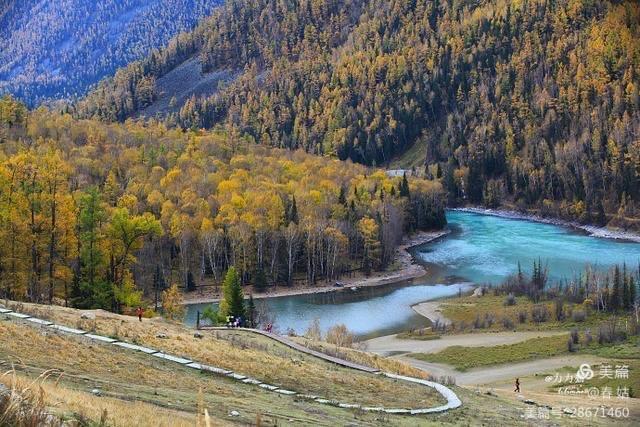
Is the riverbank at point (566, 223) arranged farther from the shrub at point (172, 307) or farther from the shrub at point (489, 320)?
the shrub at point (172, 307)

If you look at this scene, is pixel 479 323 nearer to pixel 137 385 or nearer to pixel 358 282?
pixel 358 282

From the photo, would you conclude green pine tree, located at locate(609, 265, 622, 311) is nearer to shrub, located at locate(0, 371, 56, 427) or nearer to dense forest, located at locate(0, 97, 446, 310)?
dense forest, located at locate(0, 97, 446, 310)

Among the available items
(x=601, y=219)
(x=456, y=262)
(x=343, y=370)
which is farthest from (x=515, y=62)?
(x=343, y=370)

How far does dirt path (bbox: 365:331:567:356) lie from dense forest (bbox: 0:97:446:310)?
17.5 meters

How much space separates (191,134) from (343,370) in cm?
10372

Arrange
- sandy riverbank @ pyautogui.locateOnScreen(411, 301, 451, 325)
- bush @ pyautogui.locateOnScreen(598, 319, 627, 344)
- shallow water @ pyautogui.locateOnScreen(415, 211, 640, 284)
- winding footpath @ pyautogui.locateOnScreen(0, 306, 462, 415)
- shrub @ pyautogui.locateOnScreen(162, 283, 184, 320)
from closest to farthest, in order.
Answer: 1. winding footpath @ pyautogui.locateOnScreen(0, 306, 462, 415)
2. bush @ pyautogui.locateOnScreen(598, 319, 627, 344)
3. shrub @ pyautogui.locateOnScreen(162, 283, 184, 320)
4. sandy riverbank @ pyautogui.locateOnScreen(411, 301, 451, 325)
5. shallow water @ pyautogui.locateOnScreen(415, 211, 640, 284)

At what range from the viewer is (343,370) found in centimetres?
2819

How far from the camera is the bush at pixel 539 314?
56.4 meters

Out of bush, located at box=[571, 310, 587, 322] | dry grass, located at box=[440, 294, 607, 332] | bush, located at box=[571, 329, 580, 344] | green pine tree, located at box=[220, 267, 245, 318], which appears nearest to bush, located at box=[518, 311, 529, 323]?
dry grass, located at box=[440, 294, 607, 332]

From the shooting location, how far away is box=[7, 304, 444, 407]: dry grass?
23.6 metres

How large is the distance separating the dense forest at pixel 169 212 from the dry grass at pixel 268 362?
1836cm

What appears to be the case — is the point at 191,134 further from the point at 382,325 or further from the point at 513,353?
the point at 513,353

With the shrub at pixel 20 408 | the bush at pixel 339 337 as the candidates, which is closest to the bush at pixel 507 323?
the bush at pixel 339 337

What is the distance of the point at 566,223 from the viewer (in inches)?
4808
